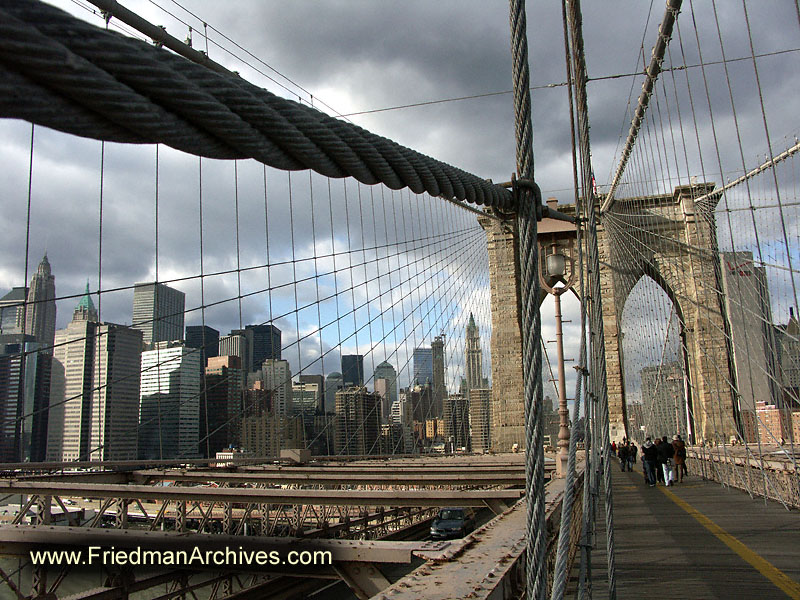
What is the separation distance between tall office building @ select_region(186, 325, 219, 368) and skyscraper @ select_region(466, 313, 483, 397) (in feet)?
52.2

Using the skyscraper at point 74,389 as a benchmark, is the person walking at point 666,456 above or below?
below

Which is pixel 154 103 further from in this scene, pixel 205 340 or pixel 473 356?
pixel 473 356

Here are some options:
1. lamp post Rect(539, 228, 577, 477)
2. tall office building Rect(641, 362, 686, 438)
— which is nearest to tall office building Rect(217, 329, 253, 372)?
lamp post Rect(539, 228, 577, 477)

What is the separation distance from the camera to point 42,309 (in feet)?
19.3

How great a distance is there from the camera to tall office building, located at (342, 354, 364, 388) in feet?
43.8

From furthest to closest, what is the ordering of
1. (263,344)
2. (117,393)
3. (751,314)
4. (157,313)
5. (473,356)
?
(473,356)
(751,314)
(263,344)
(157,313)
(117,393)

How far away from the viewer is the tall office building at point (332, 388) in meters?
12.1

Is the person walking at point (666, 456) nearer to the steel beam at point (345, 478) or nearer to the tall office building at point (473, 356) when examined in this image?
the steel beam at point (345, 478)

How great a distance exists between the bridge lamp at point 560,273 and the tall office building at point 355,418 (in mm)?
5106

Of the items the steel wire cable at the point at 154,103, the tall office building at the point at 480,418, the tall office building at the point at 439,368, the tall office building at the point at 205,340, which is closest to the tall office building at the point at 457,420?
the tall office building at the point at 439,368

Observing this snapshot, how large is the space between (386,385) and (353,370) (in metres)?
1.51

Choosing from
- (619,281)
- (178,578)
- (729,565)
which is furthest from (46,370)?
(619,281)

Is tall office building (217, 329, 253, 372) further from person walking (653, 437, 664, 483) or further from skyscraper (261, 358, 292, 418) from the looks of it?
person walking (653, 437, 664, 483)

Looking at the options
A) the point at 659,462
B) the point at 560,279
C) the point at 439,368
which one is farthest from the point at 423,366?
the point at 560,279
